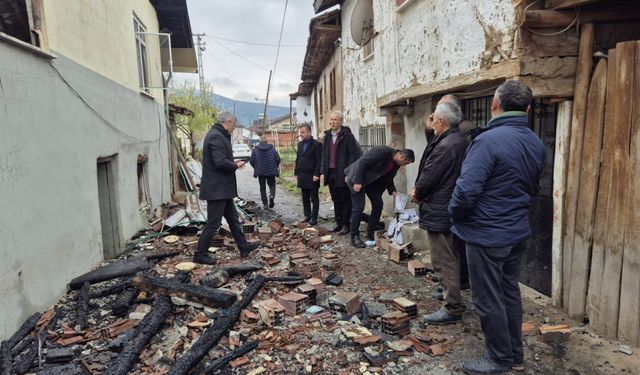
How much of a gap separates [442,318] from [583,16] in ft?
9.68

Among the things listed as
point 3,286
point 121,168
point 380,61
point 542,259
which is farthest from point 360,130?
point 3,286

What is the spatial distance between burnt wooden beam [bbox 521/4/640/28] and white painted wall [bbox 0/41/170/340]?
15.0 ft

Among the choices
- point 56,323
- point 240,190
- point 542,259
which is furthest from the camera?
point 240,190

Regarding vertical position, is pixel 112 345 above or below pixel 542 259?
below

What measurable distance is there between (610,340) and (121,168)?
672 cm

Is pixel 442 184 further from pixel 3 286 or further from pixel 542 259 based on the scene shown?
pixel 3 286

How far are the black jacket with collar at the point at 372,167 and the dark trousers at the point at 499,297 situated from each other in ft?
10.5

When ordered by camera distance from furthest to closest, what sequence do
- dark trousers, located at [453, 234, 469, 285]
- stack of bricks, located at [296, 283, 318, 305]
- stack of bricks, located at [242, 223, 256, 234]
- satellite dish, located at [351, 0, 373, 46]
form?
1. satellite dish, located at [351, 0, 373, 46]
2. stack of bricks, located at [242, 223, 256, 234]
3. stack of bricks, located at [296, 283, 318, 305]
4. dark trousers, located at [453, 234, 469, 285]

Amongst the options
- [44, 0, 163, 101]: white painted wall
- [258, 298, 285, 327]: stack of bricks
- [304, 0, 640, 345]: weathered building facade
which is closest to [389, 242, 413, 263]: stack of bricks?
[304, 0, 640, 345]: weathered building facade

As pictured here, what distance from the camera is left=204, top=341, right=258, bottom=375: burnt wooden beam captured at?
2979 millimetres

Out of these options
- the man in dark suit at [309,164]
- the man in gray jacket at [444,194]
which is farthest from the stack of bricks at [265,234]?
the man in gray jacket at [444,194]

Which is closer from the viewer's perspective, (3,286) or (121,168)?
(3,286)

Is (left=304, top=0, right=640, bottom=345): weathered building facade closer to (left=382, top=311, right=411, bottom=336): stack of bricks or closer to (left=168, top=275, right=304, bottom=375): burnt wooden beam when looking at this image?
(left=382, top=311, right=411, bottom=336): stack of bricks

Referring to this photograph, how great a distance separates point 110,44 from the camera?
623 cm
